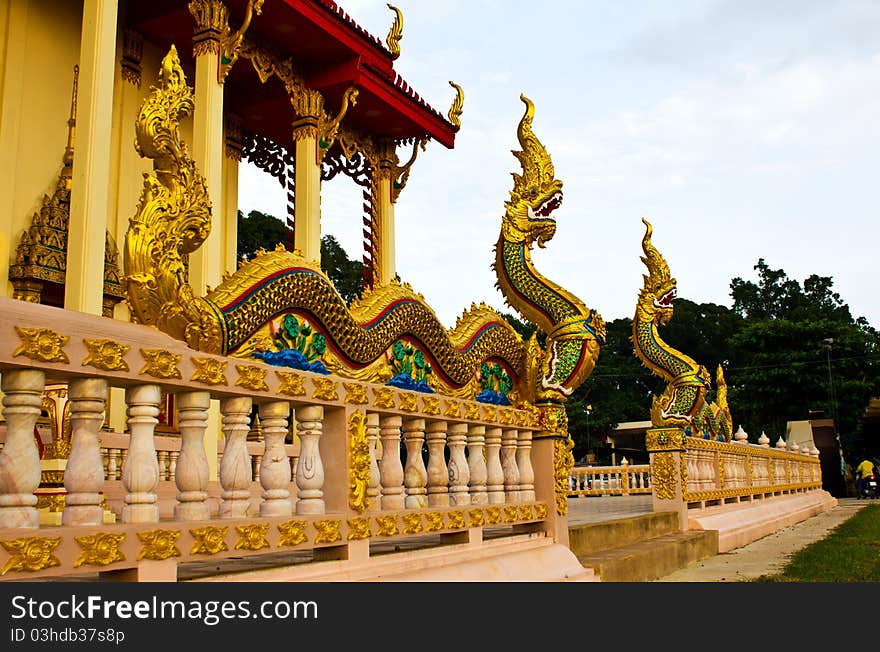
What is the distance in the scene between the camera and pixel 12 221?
8578mm

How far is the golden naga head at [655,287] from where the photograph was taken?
11000 mm

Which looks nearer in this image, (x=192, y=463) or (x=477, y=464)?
(x=192, y=463)

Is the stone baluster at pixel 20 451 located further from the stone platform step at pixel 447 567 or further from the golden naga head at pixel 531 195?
the golden naga head at pixel 531 195

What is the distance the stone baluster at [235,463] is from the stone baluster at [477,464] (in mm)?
1974

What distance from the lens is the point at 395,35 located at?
1234 cm

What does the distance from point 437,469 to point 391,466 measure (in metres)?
0.47

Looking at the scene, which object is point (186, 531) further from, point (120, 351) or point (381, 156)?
point (381, 156)

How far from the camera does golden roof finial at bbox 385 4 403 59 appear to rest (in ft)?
40.3

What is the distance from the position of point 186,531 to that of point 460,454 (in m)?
2.21

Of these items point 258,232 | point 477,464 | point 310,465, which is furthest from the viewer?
point 258,232

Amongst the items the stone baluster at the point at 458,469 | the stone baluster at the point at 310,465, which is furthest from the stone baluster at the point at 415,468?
the stone baluster at the point at 310,465

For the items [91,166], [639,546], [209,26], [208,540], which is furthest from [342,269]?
[208,540]

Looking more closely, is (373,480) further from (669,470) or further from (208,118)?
(669,470)
